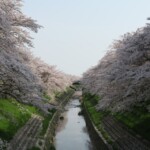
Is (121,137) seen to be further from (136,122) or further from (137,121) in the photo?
(137,121)

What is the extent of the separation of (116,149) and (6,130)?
769cm

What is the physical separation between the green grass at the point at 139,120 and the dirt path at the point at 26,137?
7892 mm

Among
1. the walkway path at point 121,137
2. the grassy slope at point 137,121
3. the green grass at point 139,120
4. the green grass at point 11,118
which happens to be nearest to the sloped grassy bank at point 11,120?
the green grass at point 11,118

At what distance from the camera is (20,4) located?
3061cm

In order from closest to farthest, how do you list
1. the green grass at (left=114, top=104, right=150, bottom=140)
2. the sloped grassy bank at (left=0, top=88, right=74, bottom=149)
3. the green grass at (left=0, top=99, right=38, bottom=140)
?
the sloped grassy bank at (left=0, top=88, right=74, bottom=149) < the green grass at (left=0, top=99, right=38, bottom=140) < the green grass at (left=114, top=104, right=150, bottom=140)

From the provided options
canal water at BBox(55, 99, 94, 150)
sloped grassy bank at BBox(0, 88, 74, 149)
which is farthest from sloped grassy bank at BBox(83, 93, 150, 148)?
sloped grassy bank at BBox(0, 88, 74, 149)

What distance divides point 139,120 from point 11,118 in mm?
12554

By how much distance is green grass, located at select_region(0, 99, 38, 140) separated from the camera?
26244 mm

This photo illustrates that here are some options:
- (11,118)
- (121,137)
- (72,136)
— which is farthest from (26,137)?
(72,136)

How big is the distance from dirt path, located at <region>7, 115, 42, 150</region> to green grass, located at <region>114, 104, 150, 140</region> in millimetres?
7892

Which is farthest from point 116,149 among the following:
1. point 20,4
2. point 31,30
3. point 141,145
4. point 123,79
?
point 20,4

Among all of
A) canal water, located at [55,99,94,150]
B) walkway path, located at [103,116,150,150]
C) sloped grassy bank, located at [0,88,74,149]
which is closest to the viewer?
sloped grassy bank, located at [0,88,74,149]

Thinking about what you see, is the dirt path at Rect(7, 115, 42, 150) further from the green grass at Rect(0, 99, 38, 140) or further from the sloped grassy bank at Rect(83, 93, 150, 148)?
the sloped grassy bank at Rect(83, 93, 150, 148)

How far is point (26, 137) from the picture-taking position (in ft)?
97.4
